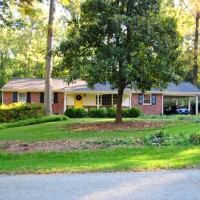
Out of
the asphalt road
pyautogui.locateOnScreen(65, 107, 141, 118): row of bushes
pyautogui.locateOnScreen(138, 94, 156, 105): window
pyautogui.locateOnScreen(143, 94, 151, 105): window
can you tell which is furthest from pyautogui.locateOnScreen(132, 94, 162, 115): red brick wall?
the asphalt road

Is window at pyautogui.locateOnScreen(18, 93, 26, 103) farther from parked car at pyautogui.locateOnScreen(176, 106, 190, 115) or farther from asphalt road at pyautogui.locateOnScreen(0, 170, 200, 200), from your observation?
asphalt road at pyautogui.locateOnScreen(0, 170, 200, 200)

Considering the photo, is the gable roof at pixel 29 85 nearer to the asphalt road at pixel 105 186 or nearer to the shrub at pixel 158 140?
the shrub at pixel 158 140

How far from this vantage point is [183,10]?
1412 inches

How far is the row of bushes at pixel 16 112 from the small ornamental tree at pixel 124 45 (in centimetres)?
726

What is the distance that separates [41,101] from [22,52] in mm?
16868

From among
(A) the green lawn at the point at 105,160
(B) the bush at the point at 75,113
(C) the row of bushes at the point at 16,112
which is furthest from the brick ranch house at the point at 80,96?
(A) the green lawn at the point at 105,160

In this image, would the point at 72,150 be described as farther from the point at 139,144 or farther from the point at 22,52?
the point at 22,52

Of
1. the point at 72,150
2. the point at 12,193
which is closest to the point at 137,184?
the point at 12,193

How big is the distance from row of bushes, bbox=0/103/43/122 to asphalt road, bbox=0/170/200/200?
15154 mm

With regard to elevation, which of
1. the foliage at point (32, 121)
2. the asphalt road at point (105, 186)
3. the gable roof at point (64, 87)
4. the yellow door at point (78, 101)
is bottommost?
the asphalt road at point (105, 186)

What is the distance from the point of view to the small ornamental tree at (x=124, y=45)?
13852 mm

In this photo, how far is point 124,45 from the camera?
14906 millimetres

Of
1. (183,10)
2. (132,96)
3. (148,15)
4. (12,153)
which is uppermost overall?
(183,10)

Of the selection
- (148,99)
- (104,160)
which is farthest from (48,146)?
(148,99)
